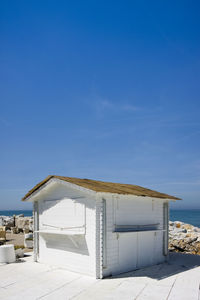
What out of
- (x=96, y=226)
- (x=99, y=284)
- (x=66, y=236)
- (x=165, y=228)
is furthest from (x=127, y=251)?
(x=165, y=228)

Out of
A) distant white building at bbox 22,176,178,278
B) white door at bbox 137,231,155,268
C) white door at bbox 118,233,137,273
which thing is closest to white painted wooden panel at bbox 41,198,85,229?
distant white building at bbox 22,176,178,278

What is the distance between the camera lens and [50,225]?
11008 mm

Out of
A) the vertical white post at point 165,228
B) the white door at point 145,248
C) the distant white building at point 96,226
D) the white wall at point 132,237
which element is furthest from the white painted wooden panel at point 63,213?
the vertical white post at point 165,228

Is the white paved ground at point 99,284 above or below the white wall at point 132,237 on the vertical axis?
below

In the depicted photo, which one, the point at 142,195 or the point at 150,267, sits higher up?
the point at 142,195

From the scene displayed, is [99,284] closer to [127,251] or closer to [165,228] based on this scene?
[127,251]

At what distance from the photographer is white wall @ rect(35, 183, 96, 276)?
937cm

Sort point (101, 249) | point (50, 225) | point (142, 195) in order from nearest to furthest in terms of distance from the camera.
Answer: point (101, 249)
point (142, 195)
point (50, 225)

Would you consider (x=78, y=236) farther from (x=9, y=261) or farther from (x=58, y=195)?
(x=9, y=261)

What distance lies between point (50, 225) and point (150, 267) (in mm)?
4226

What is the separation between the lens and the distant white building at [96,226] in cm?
921

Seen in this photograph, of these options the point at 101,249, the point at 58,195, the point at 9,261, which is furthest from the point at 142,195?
the point at 9,261

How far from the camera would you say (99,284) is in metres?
8.38

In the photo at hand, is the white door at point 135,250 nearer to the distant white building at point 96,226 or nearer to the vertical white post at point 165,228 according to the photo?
the distant white building at point 96,226
